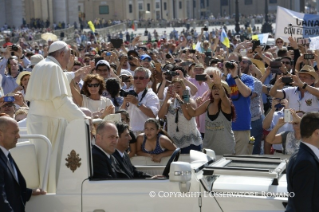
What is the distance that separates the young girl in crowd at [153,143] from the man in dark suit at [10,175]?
8.33 ft

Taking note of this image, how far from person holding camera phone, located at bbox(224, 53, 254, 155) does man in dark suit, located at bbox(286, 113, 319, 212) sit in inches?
184

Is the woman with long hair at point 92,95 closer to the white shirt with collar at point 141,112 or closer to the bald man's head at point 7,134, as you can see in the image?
the white shirt with collar at point 141,112

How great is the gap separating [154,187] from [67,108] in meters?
1.24

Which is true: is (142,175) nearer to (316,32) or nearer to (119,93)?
(119,93)

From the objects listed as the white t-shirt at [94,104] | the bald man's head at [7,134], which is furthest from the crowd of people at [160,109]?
the bald man's head at [7,134]

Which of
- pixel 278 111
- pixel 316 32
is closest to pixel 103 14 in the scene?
pixel 316 32

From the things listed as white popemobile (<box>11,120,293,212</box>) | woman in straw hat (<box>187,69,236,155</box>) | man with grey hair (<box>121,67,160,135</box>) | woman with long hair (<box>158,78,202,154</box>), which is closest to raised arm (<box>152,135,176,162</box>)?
woman in straw hat (<box>187,69,236,155</box>)

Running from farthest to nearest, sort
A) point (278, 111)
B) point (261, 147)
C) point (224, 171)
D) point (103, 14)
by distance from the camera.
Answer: point (103, 14)
point (261, 147)
point (278, 111)
point (224, 171)

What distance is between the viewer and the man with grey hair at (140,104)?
10406mm

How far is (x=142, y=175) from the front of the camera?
23.2 feet

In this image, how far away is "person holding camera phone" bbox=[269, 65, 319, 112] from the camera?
1014 cm

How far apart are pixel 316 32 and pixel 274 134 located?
376 inches

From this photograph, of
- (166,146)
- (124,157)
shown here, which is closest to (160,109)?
(166,146)

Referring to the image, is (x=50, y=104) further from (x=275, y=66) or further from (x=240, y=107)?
(x=275, y=66)
